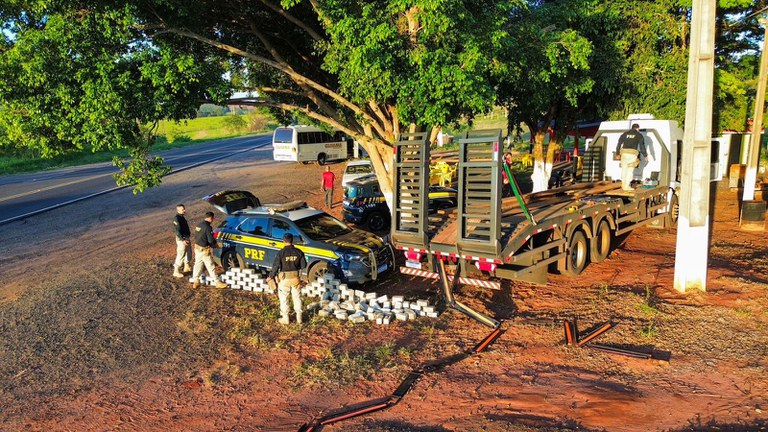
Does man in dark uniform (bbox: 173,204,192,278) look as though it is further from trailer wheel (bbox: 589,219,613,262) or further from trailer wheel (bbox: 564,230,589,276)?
trailer wheel (bbox: 589,219,613,262)

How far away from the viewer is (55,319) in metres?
9.96

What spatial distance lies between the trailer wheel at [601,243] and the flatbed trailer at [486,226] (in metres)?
0.02

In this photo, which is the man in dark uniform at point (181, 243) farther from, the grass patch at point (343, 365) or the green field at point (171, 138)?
the grass patch at point (343, 365)

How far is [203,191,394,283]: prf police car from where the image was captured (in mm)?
10695

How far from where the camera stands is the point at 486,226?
819 centimetres

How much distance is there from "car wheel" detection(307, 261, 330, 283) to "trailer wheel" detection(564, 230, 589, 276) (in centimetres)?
458

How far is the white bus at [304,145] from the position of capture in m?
33.2

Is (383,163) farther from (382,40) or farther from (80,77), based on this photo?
(80,77)

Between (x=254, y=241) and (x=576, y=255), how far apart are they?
660cm

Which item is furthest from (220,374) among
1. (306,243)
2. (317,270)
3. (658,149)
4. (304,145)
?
(304,145)

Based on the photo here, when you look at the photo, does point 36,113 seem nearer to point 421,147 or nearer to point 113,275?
point 113,275

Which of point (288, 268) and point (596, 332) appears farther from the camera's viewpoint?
point (288, 268)

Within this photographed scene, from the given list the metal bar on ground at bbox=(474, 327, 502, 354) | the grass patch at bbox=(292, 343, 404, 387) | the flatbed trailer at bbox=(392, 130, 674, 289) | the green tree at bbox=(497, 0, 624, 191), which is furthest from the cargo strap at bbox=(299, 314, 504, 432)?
the green tree at bbox=(497, 0, 624, 191)

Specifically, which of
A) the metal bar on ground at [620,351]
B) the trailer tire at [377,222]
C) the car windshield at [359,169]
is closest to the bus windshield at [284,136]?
the car windshield at [359,169]
